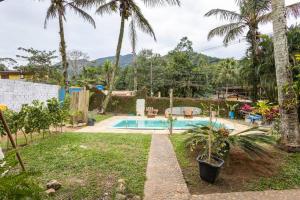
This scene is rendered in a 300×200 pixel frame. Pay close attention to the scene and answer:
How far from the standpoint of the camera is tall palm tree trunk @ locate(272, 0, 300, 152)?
5.04 meters

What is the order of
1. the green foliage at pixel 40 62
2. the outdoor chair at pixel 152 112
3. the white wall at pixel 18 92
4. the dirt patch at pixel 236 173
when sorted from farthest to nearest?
the green foliage at pixel 40 62, the outdoor chair at pixel 152 112, the white wall at pixel 18 92, the dirt patch at pixel 236 173

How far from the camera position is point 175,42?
30391 millimetres

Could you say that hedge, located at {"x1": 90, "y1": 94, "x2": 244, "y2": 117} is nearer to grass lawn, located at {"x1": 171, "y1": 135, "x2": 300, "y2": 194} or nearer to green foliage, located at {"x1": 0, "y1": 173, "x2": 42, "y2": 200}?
grass lawn, located at {"x1": 171, "y1": 135, "x2": 300, "y2": 194}

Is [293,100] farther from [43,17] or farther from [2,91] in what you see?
[43,17]

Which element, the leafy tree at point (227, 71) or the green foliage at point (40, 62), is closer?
the green foliage at point (40, 62)

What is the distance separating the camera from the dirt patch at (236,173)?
3552 millimetres

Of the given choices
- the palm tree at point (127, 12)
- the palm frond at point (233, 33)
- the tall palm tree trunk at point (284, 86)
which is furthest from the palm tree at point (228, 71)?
the tall palm tree trunk at point (284, 86)

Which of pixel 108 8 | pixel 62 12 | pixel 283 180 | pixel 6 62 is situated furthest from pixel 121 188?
pixel 6 62

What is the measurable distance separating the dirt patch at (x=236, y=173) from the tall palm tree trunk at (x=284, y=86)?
0.49 m

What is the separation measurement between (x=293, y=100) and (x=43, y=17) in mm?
15408

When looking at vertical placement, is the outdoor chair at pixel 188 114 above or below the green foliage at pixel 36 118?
below

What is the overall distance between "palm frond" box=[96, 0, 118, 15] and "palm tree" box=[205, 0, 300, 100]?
605cm

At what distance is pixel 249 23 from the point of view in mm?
14297

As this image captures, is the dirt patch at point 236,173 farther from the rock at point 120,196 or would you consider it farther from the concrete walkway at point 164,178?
the rock at point 120,196
